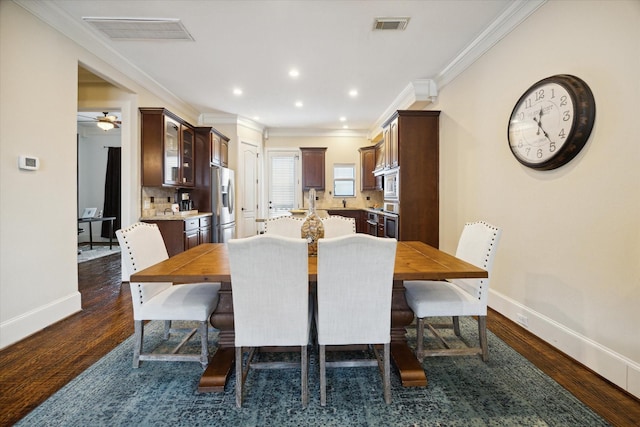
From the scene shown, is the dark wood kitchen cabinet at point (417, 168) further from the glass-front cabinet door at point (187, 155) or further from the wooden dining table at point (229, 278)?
the glass-front cabinet door at point (187, 155)

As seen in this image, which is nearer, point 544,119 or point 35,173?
point 544,119

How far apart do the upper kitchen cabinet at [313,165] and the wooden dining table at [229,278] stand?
479cm

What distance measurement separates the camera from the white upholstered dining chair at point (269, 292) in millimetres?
1389

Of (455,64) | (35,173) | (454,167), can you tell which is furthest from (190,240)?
(455,64)

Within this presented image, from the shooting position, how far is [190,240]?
405 centimetres

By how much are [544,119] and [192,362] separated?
125 inches

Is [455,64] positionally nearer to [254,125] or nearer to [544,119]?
[544,119]

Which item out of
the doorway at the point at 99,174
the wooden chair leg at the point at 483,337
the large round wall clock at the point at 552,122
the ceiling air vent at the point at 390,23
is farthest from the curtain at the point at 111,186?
the large round wall clock at the point at 552,122

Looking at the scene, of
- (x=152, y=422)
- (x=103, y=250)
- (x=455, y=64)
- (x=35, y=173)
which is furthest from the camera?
(x=103, y=250)

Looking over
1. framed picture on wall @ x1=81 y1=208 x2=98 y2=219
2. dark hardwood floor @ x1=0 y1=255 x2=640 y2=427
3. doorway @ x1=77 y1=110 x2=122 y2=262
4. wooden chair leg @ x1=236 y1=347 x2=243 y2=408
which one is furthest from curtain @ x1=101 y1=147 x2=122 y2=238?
wooden chair leg @ x1=236 y1=347 x2=243 y2=408

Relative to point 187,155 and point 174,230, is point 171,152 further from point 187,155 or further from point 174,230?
point 174,230

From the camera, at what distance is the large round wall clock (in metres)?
1.86

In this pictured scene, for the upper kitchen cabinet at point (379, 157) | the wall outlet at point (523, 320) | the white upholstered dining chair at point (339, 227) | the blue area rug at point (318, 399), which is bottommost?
the blue area rug at point (318, 399)

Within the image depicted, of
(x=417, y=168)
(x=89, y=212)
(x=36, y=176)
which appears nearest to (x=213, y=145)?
(x=36, y=176)
